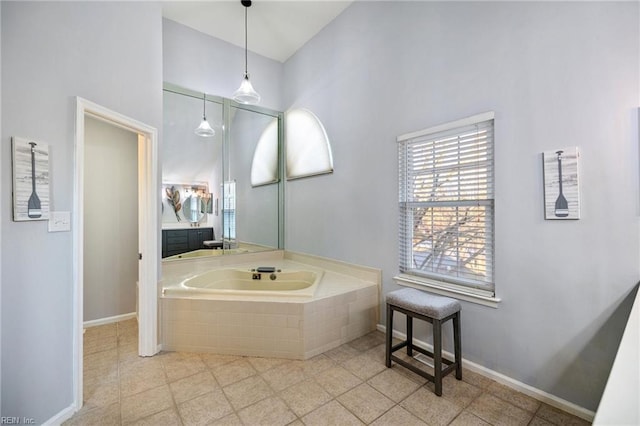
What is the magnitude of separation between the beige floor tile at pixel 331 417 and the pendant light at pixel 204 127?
321cm

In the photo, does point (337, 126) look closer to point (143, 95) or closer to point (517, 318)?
point (143, 95)

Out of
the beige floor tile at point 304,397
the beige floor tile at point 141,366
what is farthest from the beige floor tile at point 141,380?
the beige floor tile at point 304,397

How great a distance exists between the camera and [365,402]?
6.06 feet

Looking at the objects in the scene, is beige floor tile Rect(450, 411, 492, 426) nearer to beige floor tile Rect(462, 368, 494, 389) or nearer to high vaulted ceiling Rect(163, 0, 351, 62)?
beige floor tile Rect(462, 368, 494, 389)

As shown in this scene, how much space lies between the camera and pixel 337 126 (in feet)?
11.2

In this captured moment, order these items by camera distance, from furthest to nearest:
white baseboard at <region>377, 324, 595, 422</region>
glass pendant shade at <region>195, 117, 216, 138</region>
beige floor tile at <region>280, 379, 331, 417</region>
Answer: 1. glass pendant shade at <region>195, 117, 216, 138</region>
2. beige floor tile at <region>280, 379, 331, 417</region>
3. white baseboard at <region>377, 324, 595, 422</region>

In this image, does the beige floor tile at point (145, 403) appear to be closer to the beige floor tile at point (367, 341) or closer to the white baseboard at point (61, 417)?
the white baseboard at point (61, 417)

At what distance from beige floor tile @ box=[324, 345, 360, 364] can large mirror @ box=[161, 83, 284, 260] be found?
79.5 inches

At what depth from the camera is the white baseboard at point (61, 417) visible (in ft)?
5.31

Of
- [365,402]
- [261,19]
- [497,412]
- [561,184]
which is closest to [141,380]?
[365,402]

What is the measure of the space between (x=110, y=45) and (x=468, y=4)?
8.93 ft

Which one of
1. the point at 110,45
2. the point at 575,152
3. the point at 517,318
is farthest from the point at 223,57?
the point at 517,318

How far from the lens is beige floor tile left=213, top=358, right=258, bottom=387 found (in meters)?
2.08

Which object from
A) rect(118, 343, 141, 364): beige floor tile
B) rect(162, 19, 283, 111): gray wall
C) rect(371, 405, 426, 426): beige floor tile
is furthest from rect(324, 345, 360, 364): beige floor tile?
rect(162, 19, 283, 111): gray wall
